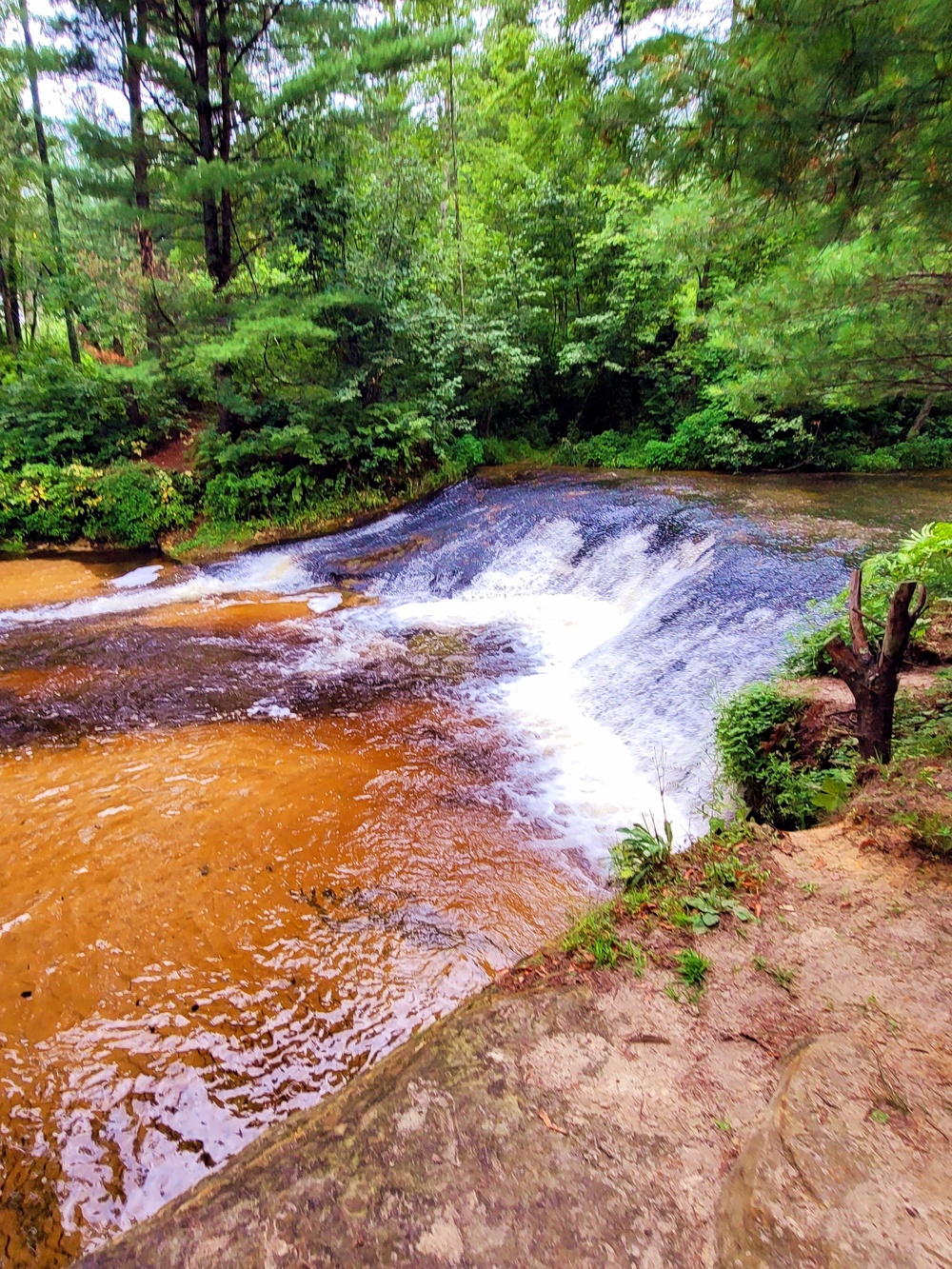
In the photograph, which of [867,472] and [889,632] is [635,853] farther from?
[867,472]

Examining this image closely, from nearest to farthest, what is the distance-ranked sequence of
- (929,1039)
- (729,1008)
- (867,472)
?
(929,1039), (729,1008), (867,472)

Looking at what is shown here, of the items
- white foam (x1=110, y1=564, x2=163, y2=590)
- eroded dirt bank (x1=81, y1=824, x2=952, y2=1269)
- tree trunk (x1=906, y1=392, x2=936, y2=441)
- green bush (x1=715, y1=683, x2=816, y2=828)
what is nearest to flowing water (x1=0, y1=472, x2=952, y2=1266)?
white foam (x1=110, y1=564, x2=163, y2=590)

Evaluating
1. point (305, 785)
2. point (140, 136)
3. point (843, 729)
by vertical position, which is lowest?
point (305, 785)

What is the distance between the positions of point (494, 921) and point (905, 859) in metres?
2.20

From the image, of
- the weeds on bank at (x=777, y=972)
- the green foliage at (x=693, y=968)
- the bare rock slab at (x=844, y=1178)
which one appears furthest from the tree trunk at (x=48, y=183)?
the bare rock slab at (x=844, y=1178)

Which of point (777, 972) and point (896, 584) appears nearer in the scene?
point (777, 972)

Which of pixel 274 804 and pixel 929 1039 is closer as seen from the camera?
pixel 929 1039

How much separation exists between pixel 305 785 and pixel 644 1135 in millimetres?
3561

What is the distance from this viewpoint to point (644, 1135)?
192 cm

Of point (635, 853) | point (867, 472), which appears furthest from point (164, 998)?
point (867, 472)

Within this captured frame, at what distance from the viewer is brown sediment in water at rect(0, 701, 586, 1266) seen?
2516 millimetres

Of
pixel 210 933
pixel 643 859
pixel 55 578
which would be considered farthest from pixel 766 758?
pixel 55 578

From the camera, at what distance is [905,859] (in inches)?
118

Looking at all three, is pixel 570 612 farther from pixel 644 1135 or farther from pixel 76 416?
pixel 76 416
